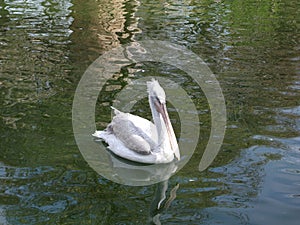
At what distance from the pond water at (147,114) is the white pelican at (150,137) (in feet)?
0.93

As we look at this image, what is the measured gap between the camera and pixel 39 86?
8031mm

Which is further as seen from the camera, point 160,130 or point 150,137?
point 150,137

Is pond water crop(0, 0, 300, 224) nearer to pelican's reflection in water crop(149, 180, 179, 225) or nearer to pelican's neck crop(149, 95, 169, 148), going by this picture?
pelican's reflection in water crop(149, 180, 179, 225)

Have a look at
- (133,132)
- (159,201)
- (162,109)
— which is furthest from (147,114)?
(159,201)

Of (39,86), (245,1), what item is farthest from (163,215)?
(245,1)

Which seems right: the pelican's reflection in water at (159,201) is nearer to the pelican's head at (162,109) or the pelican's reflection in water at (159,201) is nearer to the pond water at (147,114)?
the pond water at (147,114)

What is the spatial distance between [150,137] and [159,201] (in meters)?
0.94

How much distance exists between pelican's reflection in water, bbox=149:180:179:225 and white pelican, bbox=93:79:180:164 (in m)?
0.36

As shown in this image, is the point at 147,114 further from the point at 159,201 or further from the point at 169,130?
the point at 159,201

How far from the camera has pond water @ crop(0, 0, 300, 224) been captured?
4.93 m

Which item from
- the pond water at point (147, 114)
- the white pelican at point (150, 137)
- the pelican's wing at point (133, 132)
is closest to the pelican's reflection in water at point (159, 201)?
the pond water at point (147, 114)

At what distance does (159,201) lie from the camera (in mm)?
5105

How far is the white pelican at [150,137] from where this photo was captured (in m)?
5.68

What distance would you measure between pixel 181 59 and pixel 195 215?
4.91m
